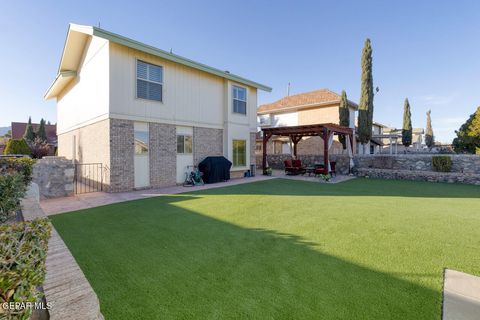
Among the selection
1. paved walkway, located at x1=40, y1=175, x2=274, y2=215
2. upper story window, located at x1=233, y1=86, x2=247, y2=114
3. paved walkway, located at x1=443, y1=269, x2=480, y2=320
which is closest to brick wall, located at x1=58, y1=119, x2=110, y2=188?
paved walkway, located at x1=40, y1=175, x2=274, y2=215

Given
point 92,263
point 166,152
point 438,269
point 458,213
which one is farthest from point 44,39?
point 458,213

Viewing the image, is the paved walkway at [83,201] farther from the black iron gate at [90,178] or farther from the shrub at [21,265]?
the shrub at [21,265]

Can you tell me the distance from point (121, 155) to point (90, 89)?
415 centimetres

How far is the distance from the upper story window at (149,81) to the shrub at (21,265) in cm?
884

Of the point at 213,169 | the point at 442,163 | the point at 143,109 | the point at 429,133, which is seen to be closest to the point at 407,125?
the point at 429,133

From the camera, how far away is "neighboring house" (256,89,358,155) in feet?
76.7

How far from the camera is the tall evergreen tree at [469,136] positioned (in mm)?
17837

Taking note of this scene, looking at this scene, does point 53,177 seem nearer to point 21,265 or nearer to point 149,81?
point 149,81

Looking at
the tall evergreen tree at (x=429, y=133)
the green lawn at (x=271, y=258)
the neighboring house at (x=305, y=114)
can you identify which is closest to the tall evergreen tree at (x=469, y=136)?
the neighboring house at (x=305, y=114)

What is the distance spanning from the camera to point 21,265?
1.40m

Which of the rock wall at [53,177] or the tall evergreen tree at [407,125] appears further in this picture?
the tall evergreen tree at [407,125]

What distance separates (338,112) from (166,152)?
19.1m

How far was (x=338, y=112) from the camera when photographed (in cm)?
2305

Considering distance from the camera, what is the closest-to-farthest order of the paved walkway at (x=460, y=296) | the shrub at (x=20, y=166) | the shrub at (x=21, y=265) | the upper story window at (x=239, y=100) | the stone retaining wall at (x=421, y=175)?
the shrub at (x=21, y=265) < the paved walkway at (x=460, y=296) < the shrub at (x=20, y=166) < the stone retaining wall at (x=421, y=175) < the upper story window at (x=239, y=100)
